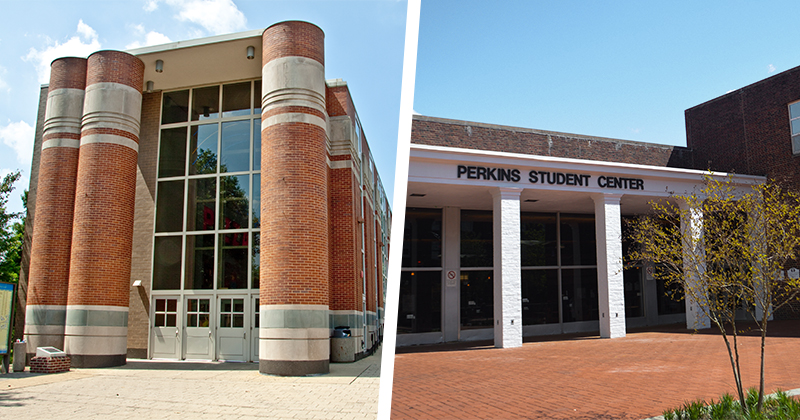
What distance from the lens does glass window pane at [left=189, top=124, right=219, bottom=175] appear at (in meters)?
16.6

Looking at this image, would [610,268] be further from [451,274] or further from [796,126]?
[796,126]

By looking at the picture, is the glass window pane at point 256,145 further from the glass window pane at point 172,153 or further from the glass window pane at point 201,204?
the glass window pane at point 172,153

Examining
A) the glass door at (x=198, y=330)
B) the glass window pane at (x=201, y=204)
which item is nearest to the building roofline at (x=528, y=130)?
the glass window pane at (x=201, y=204)

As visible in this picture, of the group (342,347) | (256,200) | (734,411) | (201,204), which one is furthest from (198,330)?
(734,411)

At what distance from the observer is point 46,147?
1591cm

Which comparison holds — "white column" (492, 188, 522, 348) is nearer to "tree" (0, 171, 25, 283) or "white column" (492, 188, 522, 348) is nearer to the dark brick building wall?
the dark brick building wall

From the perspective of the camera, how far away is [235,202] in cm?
1608

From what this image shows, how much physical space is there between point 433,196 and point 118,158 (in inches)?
359

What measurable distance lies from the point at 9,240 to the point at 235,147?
63.0ft

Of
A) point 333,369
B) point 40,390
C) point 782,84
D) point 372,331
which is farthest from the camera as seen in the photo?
point 782,84

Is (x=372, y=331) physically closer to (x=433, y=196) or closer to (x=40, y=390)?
(x=433, y=196)

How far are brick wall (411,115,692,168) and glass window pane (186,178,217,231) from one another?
6747 millimetres

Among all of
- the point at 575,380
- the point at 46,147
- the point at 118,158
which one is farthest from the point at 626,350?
the point at 46,147

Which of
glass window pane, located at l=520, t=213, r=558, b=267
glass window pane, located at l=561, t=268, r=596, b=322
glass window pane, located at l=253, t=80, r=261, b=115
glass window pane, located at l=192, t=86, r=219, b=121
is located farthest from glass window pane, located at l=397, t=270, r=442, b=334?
glass window pane, located at l=192, t=86, r=219, b=121
